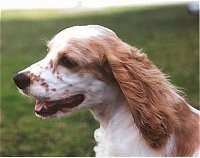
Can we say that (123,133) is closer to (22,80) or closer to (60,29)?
(22,80)

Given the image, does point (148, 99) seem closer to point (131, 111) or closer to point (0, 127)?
point (131, 111)

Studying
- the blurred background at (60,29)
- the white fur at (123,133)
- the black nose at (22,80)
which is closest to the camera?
the black nose at (22,80)

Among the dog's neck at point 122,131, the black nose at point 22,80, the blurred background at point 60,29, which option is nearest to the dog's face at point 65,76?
the black nose at point 22,80

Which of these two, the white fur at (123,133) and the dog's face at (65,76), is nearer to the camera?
the dog's face at (65,76)

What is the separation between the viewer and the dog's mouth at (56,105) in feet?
10.7

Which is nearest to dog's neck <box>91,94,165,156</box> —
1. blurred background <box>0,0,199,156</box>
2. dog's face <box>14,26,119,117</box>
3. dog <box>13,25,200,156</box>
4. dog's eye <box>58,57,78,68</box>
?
dog <box>13,25,200,156</box>

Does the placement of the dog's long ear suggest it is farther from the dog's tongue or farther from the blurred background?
the blurred background

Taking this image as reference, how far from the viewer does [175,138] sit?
3311 mm

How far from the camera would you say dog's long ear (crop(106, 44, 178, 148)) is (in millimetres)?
3281

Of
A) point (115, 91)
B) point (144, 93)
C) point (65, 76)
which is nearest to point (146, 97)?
point (144, 93)

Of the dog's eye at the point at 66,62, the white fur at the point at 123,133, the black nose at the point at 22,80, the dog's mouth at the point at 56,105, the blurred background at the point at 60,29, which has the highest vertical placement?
the dog's eye at the point at 66,62

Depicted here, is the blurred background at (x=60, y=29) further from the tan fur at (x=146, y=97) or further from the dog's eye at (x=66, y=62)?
the dog's eye at (x=66, y=62)

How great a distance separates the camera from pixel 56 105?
10.8 ft

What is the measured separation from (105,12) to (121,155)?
3.29m
